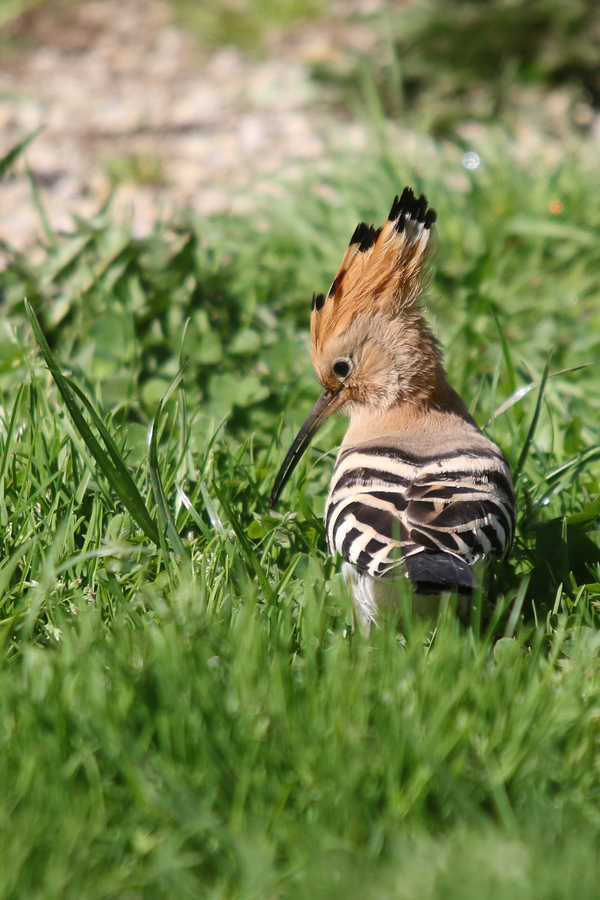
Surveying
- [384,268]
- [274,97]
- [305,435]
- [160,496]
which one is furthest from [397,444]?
[274,97]

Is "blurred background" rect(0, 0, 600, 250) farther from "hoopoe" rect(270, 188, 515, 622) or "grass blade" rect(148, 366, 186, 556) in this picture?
"grass blade" rect(148, 366, 186, 556)

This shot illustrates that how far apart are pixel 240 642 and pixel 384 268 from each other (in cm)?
120

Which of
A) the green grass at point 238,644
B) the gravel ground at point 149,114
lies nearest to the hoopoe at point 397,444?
the green grass at point 238,644

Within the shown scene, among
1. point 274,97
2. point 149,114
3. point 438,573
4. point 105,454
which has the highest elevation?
point 149,114

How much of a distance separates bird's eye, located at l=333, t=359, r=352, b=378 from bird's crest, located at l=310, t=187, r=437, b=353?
8 centimetres

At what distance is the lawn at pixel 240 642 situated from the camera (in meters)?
1.51

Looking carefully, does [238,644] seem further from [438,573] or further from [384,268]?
[384,268]

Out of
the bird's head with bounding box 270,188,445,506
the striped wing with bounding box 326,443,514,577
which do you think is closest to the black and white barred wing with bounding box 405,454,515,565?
the striped wing with bounding box 326,443,514,577

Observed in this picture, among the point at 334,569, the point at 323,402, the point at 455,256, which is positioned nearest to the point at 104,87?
the point at 455,256

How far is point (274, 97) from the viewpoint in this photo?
5984mm

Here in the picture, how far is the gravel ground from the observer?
504cm

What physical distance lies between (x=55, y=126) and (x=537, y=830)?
5.30 metres

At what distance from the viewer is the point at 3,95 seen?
237 inches

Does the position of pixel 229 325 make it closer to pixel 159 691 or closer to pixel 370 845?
pixel 159 691
